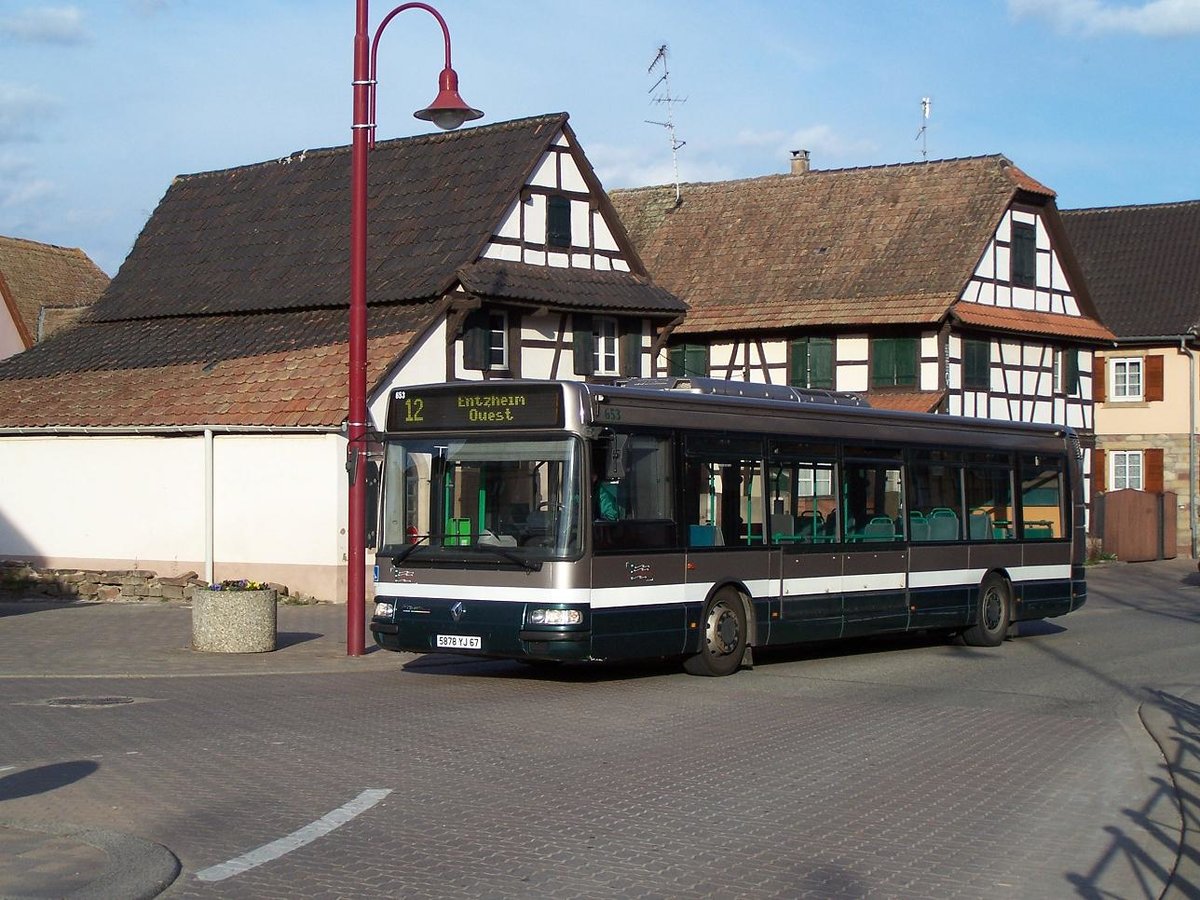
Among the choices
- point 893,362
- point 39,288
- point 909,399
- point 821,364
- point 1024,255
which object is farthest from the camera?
point 39,288

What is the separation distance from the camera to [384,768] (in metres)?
10.4

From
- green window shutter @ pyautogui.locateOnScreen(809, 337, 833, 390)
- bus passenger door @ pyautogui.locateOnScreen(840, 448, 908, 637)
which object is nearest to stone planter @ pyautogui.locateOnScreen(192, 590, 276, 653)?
bus passenger door @ pyautogui.locateOnScreen(840, 448, 908, 637)

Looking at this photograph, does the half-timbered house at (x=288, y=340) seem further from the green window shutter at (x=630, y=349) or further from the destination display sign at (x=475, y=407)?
the destination display sign at (x=475, y=407)

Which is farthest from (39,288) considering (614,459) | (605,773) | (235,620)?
(605,773)

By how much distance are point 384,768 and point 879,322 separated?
29984mm

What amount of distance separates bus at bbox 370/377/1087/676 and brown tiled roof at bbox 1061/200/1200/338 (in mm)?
32657

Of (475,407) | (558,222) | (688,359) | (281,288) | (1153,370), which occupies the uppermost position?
(558,222)

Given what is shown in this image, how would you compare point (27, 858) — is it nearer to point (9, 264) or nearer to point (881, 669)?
point (881, 669)

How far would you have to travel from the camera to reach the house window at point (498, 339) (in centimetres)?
3027

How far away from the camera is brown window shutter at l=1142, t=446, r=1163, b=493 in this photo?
49.8 m

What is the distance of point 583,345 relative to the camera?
3228 cm

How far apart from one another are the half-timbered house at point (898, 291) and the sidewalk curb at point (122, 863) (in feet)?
103

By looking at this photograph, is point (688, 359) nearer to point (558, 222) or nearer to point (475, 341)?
point (558, 222)

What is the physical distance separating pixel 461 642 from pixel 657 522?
2.14 m
